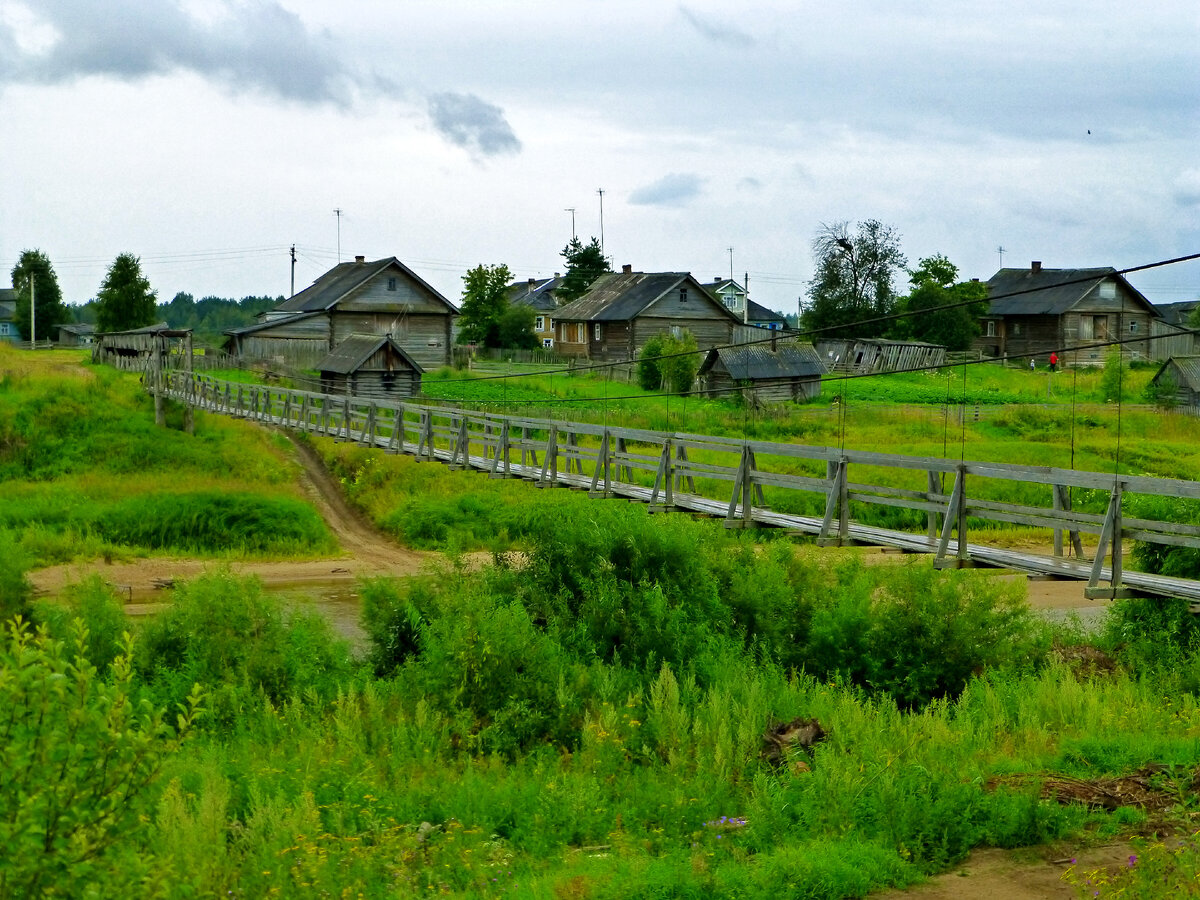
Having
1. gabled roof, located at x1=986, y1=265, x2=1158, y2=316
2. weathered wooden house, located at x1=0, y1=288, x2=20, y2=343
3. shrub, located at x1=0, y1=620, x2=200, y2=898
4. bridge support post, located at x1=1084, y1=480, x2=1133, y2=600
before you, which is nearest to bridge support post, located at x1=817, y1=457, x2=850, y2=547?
bridge support post, located at x1=1084, y1=480, x2=1133, y2=600

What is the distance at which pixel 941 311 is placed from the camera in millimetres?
36719

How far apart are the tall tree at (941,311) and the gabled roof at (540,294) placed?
2349cm

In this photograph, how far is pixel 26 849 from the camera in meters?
4.29

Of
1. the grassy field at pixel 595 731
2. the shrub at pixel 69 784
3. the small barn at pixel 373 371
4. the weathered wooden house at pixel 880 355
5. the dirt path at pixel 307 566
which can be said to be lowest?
the dirt path at pixel 307 566

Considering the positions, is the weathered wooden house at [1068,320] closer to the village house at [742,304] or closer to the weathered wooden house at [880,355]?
the weathered wooden house at [880,355]

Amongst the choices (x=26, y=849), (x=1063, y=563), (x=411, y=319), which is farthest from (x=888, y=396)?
(x=26, y=849)

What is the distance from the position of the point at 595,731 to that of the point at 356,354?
23462mm

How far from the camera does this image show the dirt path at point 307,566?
22630 mm

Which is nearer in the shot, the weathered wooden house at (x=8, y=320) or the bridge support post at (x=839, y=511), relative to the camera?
the bridge support post at (x=839, y=511)

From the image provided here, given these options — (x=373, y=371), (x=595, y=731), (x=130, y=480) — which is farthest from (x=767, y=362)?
(x=595, y=731)

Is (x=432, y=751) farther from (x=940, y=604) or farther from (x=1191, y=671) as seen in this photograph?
(x=1191, y=671)

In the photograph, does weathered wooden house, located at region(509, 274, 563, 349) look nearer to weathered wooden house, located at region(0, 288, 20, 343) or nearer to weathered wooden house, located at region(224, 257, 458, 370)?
weathered wooden house, located at region(224, 257, 458, 370)

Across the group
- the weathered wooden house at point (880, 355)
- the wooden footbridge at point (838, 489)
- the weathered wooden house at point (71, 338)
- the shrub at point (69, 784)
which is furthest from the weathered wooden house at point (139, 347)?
the shrub at point (69, 784)

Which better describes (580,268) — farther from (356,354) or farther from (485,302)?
(356,354)
